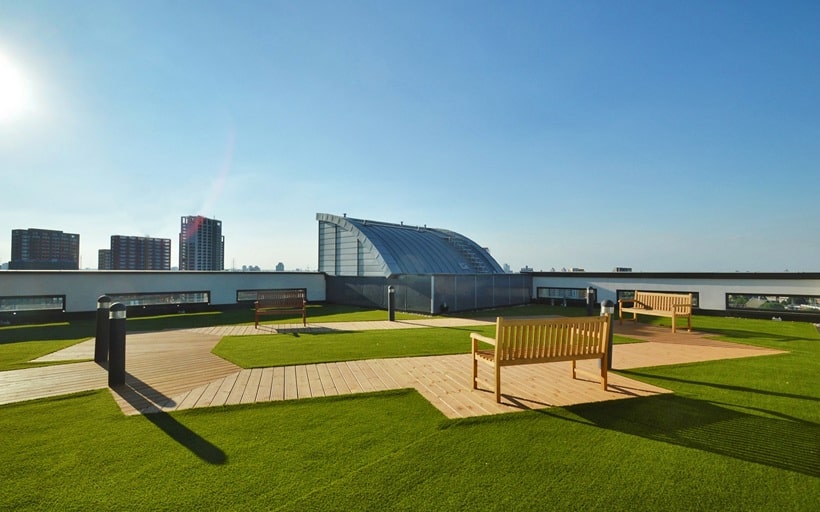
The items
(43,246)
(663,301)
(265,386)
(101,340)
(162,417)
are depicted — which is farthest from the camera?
(43,246)

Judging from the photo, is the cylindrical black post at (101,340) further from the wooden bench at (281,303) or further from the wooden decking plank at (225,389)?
the wooden bench at (281,303)

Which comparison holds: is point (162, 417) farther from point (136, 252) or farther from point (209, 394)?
point (136, 252)

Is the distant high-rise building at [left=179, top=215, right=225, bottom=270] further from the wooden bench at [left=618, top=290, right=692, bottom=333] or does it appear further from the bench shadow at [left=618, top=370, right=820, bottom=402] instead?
the bench shadow at [left=618, top=370, right=820, bottom=402]

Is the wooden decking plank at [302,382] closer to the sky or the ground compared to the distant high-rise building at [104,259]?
closer to the ground

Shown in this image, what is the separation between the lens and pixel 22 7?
798 cm

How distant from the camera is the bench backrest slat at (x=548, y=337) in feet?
15.6

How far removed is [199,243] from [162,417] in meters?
49.8

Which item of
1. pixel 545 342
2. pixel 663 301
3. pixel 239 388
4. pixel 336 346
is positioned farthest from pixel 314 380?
pixel 663 301

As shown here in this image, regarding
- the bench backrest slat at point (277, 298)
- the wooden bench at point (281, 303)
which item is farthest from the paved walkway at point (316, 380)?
the bench backrest slat at point (277, 298)

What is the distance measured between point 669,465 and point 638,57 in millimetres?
13437

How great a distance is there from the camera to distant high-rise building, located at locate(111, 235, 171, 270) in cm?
4291

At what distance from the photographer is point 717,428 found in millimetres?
4020

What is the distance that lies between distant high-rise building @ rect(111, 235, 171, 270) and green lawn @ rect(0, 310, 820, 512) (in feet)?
146

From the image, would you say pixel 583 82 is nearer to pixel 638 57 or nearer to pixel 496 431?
pixel 638 57
